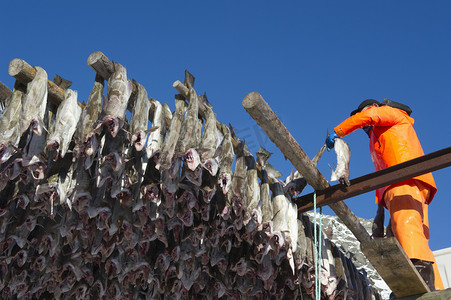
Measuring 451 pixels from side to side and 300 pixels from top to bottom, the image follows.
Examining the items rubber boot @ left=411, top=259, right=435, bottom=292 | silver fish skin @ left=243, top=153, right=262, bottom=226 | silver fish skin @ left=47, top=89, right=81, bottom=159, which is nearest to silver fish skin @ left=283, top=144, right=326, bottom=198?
silver fish skin @ left=243, top=153, right=262, bottom=226

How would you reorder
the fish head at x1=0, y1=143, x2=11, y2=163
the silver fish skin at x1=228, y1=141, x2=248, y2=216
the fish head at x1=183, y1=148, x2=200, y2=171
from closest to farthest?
the fish head at x1=0, y1=143, x2=11, y2=163, the fish head at x1=183, y1=148, x2=200, y2=171, the silver fish skin at x1=228, y1=141, x2=248, y2=216

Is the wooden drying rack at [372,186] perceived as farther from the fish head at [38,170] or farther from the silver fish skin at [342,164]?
the fish head at [38,170]

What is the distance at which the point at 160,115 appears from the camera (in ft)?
15.4

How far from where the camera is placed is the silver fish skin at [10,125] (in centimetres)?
400

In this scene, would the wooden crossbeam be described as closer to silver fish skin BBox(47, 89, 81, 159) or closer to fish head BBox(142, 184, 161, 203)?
fish head BBox(142, 184, 161, 203)

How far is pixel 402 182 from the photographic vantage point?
17.5 feet

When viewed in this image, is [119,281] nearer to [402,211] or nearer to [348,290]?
[348,290]

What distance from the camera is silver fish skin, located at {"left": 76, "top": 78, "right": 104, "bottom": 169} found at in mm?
4121

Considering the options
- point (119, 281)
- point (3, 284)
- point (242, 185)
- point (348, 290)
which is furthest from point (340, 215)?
point (3, 284)

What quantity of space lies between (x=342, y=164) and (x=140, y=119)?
208cm

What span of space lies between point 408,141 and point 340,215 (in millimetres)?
1174

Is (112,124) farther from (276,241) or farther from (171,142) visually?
(276,241)

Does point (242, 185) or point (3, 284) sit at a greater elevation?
point (242, 185)

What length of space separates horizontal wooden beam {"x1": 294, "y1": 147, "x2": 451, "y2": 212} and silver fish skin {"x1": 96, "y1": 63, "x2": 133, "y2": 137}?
89.7 inches
